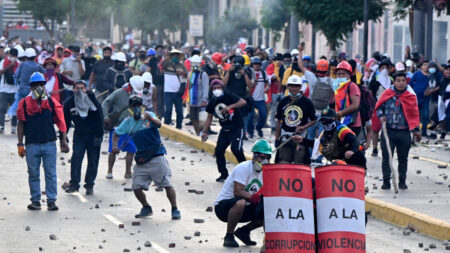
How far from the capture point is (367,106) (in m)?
16.9

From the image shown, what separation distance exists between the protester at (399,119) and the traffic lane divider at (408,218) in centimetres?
155

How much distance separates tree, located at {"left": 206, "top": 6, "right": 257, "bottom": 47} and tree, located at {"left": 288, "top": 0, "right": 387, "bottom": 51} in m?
22.5

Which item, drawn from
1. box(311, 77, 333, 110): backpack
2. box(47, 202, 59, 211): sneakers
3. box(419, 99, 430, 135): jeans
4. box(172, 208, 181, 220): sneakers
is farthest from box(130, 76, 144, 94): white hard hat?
box(419, 99, 430, 135): jeans

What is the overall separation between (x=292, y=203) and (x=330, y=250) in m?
0.50

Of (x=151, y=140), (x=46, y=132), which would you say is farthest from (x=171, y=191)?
(x=46, y=132)

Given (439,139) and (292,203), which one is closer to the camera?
(292,203)

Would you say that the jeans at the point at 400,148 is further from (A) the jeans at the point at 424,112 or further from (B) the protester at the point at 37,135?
(A) the jeans at the point at 424,112

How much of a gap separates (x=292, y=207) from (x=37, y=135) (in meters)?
5.49

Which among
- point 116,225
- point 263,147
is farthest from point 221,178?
point 263,147

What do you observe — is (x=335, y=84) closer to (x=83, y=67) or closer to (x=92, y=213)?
(x=92, y=213)

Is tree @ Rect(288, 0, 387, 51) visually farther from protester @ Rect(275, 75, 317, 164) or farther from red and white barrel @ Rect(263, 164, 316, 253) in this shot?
red and white barrel @ Rect(263, 164, 316, 253)

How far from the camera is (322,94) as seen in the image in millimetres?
18312

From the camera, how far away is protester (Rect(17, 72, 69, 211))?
14352mm

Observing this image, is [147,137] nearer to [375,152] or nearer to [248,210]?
[248,210]
